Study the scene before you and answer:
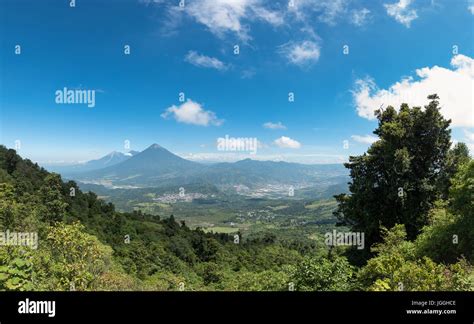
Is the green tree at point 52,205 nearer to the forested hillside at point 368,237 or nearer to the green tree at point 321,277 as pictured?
the forested hillside at point 368,237

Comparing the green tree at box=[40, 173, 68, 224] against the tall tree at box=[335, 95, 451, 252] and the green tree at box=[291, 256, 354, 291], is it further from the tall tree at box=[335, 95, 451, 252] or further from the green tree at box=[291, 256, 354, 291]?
the green tree at box=[291, 256, 354, 291]

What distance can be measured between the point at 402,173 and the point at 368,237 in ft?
11.1

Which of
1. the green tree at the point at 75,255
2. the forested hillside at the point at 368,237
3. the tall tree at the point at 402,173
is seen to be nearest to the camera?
the forested hillside at the point at 368,237

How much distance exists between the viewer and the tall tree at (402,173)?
13516mm

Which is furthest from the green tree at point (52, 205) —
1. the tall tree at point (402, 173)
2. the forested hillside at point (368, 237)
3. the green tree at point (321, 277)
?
the green tree at point (321, 277)

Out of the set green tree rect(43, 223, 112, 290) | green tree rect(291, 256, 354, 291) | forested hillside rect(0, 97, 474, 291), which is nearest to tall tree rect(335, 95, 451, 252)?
forested hillside rect(0, 97, 474, 291)

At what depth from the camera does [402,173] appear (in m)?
13.2

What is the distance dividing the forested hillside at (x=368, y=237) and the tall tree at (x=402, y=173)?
44 millimetres

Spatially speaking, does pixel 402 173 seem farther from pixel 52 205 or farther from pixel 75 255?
pixel 52 205

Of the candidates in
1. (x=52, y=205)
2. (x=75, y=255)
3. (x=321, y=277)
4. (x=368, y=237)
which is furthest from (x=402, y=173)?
(x=52, y=205)

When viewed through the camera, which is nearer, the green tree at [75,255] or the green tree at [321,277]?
the green tree at [75,255]

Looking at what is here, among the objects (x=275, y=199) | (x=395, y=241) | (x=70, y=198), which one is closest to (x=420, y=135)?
(x=395, y=241)
